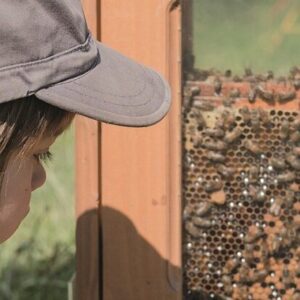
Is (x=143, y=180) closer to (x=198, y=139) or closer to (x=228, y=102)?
(x=198, y=139)

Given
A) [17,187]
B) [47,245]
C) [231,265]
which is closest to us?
[17,187]

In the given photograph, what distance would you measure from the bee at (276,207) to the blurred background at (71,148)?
1.31ft

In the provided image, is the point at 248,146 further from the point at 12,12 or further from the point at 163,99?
the point at 12,12

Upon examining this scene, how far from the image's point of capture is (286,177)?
288cm

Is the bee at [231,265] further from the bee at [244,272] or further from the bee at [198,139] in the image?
the bee at [198,139]

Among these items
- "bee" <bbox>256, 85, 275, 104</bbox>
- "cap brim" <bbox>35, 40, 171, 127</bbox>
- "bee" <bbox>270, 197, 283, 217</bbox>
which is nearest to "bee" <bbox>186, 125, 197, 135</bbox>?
"bee" <bbox>256, 85, 275, 104</bbox>

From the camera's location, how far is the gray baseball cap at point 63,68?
6.21 ft

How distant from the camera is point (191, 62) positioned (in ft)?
9.45

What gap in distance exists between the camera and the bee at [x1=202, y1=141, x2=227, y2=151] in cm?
288

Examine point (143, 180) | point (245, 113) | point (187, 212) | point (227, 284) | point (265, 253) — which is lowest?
point (227, 284)

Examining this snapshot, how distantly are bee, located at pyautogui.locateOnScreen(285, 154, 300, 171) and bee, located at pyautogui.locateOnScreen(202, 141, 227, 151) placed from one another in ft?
0.66

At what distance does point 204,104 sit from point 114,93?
880mm

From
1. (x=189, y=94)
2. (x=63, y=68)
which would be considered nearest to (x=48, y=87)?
(x=63, y=68)

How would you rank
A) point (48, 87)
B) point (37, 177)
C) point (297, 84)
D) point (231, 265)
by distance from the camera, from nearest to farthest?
point (48, 87) → point (37, 177) → point (297, 84) → point (231, 265)
